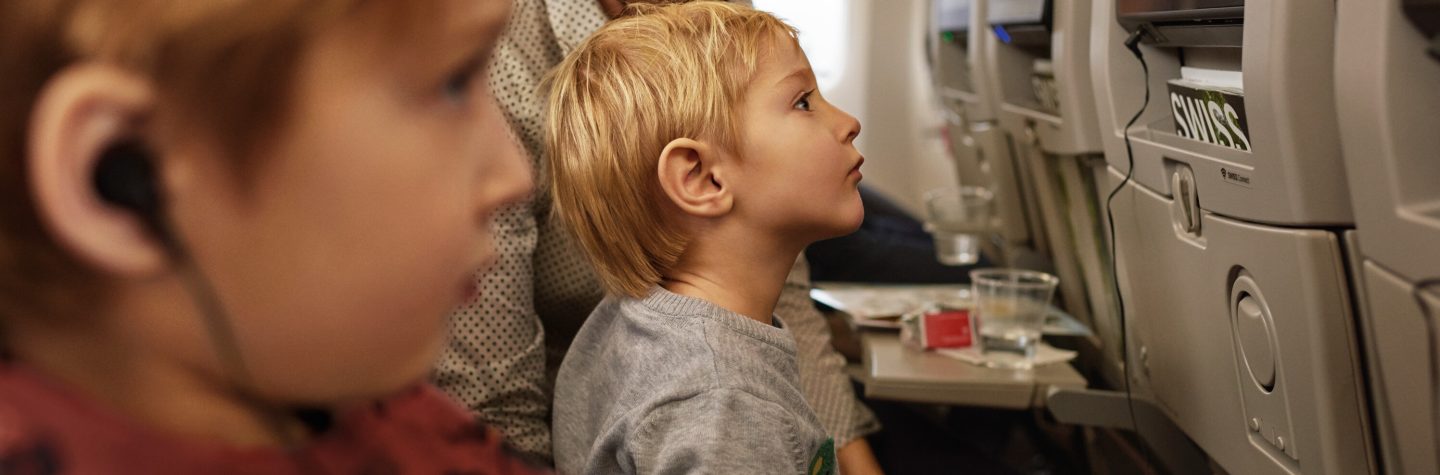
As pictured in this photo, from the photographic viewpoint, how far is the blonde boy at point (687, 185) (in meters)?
1.15

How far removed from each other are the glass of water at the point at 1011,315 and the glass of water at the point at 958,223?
1219 millimetres

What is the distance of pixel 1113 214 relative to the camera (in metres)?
1.67

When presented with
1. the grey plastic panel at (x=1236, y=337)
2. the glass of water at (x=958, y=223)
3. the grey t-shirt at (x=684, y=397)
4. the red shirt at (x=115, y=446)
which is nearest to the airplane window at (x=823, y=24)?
the glass of water at (x=958, y=223)

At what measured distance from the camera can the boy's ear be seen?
0.92 feet

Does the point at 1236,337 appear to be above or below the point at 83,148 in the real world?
below

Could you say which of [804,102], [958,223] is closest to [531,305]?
[804,102]

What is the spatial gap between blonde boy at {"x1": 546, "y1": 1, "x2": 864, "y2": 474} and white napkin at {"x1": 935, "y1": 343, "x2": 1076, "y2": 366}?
651mm

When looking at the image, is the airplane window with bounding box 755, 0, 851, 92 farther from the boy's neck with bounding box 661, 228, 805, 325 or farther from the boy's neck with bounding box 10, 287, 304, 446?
the boy's neck with bounding box 10, 287, 304, 446

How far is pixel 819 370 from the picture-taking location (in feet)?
5.35

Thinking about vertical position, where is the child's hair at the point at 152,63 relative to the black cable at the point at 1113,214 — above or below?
above

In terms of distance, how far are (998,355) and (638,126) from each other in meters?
0.88

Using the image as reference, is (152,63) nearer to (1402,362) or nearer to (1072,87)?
(1402,362)

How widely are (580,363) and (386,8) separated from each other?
970 mm

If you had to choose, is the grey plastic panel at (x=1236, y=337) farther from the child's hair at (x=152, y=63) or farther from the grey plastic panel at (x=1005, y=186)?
the grey plastic panel at (x=1005, y=186)
